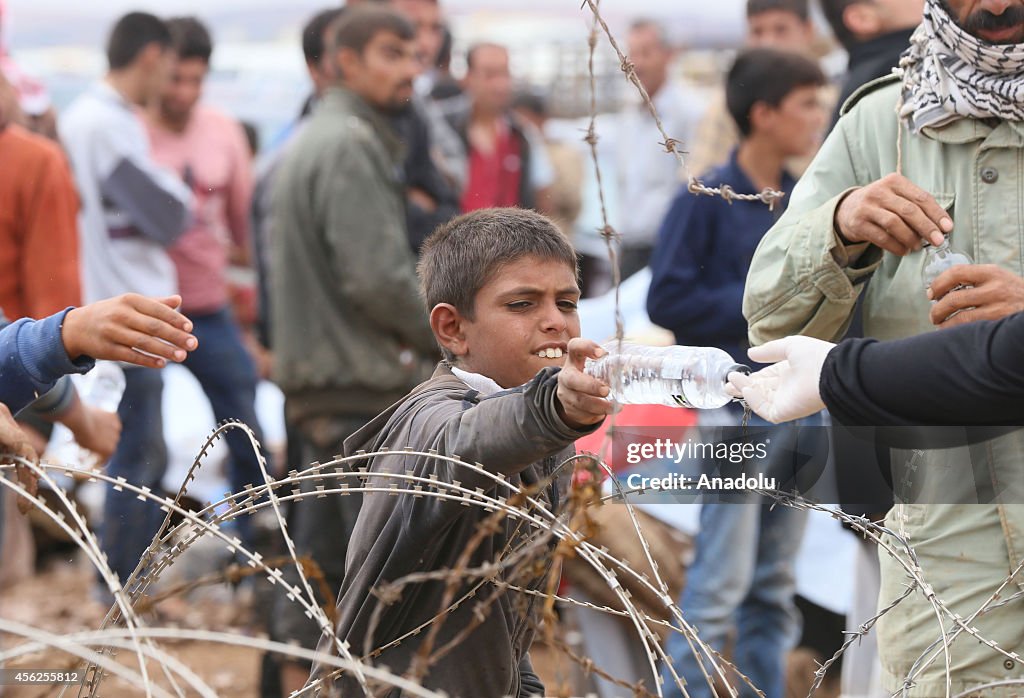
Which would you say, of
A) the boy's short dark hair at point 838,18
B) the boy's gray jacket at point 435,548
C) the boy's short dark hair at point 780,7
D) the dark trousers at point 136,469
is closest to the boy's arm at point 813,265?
the boy's gray jacket at point 435,548

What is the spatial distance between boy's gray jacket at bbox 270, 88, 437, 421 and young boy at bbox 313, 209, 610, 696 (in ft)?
5.93

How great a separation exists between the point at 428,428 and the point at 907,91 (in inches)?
46.8

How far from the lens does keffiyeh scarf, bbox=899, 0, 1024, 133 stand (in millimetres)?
2604

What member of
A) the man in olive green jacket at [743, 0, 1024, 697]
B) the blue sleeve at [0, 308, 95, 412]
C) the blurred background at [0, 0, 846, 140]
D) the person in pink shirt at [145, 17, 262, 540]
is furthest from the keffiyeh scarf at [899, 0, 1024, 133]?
the blurred background at [0, 0, 846, 140]

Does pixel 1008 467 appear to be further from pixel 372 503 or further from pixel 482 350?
pixel 372 503

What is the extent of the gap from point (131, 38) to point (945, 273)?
3895 mm

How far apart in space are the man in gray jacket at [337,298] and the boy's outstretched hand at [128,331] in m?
2.14

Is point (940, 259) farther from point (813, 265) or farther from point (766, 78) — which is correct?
point (766, 78)

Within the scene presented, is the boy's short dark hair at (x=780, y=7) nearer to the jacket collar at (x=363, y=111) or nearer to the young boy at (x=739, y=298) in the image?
the young boy at (x=739, y=298)

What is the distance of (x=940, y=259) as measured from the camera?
263cm

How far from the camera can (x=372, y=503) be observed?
8.24 feet

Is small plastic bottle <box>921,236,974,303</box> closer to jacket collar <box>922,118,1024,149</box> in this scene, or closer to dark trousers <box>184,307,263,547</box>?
jacket collar <box>922,118,1024,149</box>

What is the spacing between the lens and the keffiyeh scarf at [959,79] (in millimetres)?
2604

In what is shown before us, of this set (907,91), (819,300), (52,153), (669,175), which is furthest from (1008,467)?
(669,175)
